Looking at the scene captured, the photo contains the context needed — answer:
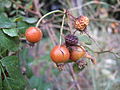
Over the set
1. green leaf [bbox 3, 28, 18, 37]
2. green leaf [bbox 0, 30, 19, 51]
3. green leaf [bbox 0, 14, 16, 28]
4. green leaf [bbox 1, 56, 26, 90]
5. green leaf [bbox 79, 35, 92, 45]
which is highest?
green leaf [bbox 0, 14, 16, 28]

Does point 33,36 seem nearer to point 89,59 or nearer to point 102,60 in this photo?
point 89,59

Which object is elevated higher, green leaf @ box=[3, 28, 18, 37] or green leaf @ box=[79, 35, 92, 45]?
green leaf @ box=[3, 28, 18, 37]

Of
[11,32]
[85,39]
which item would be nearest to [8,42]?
[11,32]

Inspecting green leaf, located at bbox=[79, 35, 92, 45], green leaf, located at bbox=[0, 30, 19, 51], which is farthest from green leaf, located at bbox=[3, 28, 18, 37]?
green leaf, located at bbox=[79, 35, 92, 45]

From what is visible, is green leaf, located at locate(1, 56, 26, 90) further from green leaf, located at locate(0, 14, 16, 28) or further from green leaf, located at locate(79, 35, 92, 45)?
green leaf, located at locate(79, 35, 92, 45)

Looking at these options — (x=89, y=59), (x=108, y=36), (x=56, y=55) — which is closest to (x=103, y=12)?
(x=108, y=36)

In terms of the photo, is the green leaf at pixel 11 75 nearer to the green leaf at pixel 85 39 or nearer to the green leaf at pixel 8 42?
the green leaf at pixel 8 42

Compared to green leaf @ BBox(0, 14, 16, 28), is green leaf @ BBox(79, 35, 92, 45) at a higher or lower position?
lower

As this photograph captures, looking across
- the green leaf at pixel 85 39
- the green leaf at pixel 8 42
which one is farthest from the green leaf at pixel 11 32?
the green leaf at pixel 85 39

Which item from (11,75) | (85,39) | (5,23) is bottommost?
(11,75)

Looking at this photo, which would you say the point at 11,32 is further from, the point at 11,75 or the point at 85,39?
the point at 85,39
